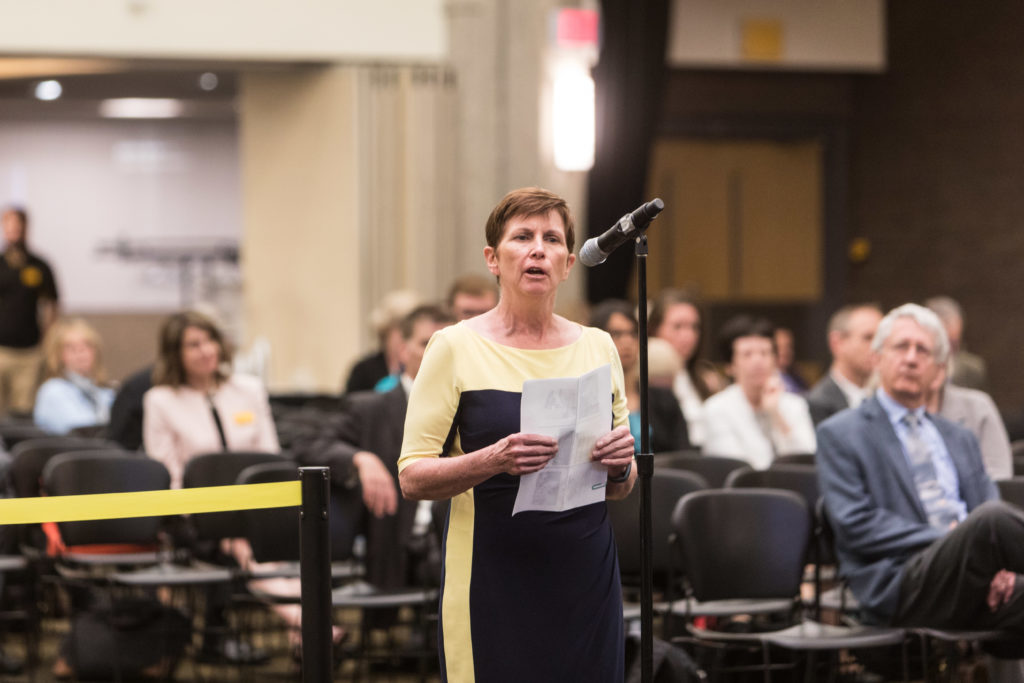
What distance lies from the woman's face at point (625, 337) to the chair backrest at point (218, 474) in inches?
55.1

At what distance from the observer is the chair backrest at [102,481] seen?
524 centimetres

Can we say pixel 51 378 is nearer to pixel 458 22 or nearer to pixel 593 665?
pixel 458 22

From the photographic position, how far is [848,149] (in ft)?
41.2

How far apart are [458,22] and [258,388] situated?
440 centimetres

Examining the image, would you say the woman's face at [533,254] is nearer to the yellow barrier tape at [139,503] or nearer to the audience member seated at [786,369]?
the yellow barrier tape at [139,503]

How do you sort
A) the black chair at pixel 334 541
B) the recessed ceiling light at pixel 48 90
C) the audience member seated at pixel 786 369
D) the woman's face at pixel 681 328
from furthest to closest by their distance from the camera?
1. the recessed ceiling light at pixel 48 90
2. the audience member seated at pixel 786 369
3. the woman's face at pixel 681 328
4. the black chair at pixel 334 541

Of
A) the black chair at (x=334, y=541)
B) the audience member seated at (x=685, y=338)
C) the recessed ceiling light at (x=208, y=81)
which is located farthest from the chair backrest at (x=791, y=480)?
the recessed ceiling light at (x=208, y=81)

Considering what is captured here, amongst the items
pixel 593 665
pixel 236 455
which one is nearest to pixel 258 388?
pixel 236 455

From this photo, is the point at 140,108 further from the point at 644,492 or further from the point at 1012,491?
the point at 644,492

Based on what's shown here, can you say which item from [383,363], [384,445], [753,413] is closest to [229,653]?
[384,445]

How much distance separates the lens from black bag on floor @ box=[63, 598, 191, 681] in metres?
5.30

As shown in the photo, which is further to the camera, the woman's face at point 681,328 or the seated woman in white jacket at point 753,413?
the woman's face at point 681,328

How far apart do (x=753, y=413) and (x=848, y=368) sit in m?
0.56

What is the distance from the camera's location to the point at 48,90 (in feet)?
39.9
